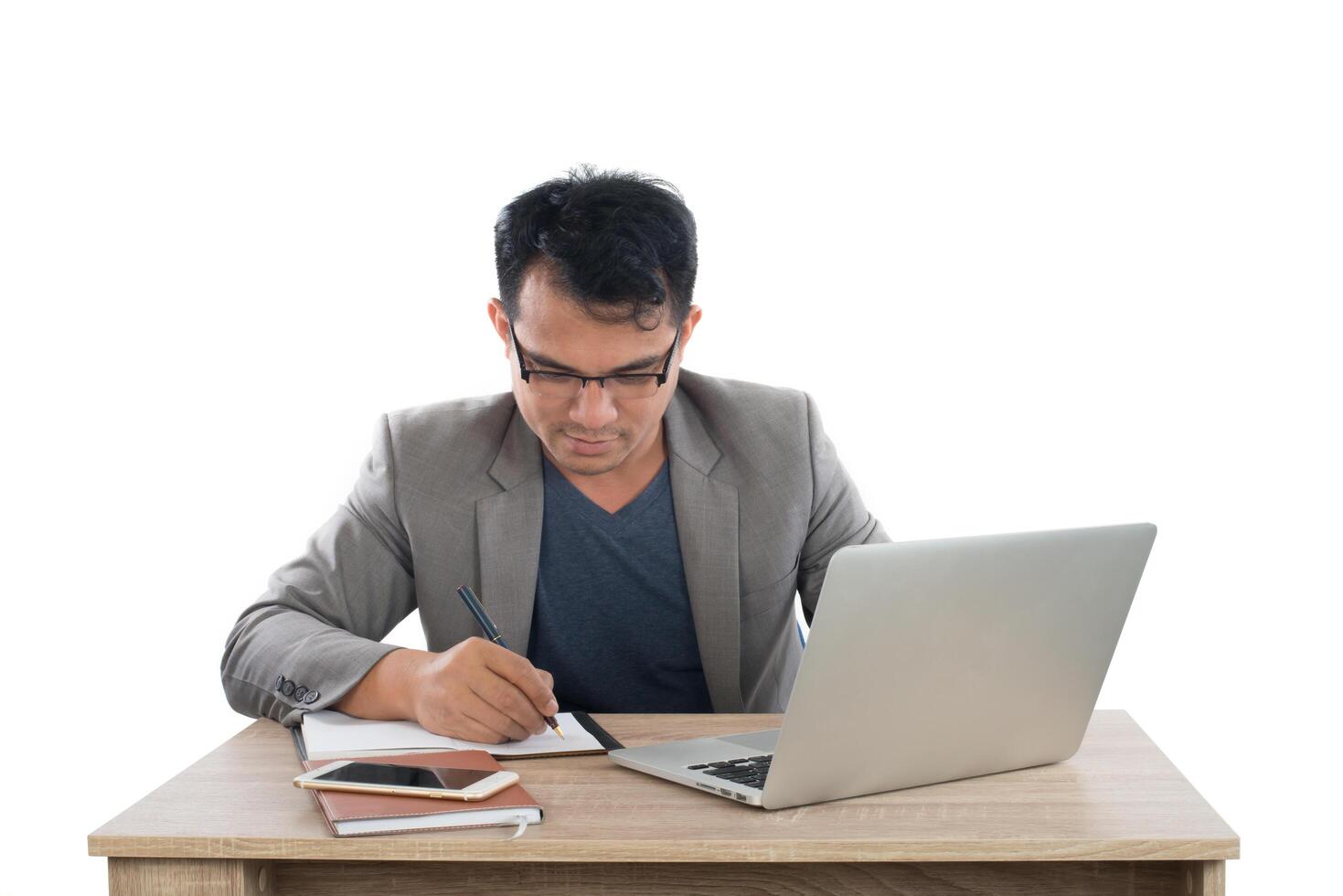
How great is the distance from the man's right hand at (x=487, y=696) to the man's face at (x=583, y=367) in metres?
0.41

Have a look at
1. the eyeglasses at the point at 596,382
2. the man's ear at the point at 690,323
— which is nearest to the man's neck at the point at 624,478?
the man's ear at the point at 690,323

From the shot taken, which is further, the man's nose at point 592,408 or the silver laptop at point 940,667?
the man's nose at point 592,408

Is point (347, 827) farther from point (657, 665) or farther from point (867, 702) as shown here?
point (657, 665)

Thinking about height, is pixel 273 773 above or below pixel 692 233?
below

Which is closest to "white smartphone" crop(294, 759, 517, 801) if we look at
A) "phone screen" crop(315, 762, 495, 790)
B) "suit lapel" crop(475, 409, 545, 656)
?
"phone screen" crop(315, 762, 495, 790)

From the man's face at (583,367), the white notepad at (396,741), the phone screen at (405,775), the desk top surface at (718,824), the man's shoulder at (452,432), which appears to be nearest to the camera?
the desk top surface at (718,824)

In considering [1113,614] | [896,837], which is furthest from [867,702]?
[1113,614]

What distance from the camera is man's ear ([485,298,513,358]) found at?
2.09 m

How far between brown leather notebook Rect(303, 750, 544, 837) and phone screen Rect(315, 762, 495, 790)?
0.02m

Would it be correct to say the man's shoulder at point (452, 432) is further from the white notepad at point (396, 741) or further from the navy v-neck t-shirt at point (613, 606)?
the white notepad at point (396, 741)

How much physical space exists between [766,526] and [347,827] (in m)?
1.09

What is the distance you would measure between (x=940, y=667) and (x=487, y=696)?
1.88 feet

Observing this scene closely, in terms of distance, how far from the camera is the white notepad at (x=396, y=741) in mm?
1602

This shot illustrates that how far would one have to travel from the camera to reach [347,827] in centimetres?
130
